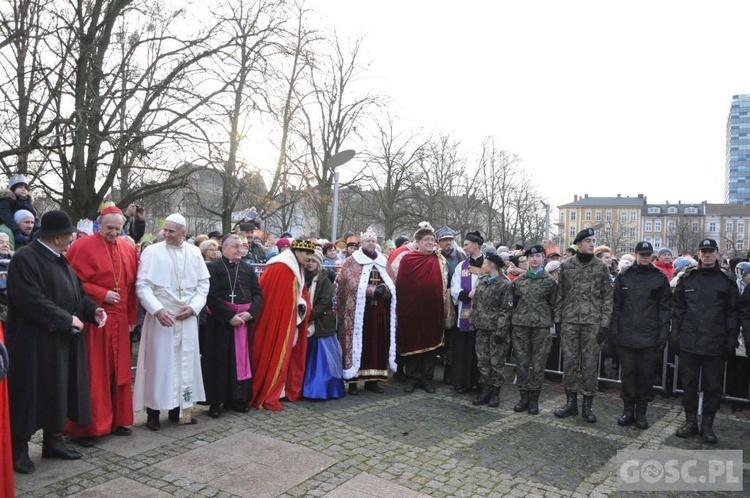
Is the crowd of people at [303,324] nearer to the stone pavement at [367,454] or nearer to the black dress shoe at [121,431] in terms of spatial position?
the black dress shoe at [121,431]

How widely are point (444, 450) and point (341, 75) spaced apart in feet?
81.6

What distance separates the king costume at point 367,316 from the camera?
727 cm

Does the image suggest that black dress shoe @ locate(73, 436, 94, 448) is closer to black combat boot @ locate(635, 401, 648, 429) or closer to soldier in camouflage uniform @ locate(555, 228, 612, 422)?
soldier in camouflage uniform @ locate(555, 228, 612, 422)

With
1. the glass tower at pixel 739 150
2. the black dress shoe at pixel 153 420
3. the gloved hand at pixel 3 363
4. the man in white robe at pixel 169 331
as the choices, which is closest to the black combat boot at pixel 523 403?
the man in white robe at pixel 169 331

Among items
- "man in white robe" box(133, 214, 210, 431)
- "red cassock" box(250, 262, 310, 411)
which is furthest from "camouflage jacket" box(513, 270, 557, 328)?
"man in white robe" box(133, 214, 210, 431)

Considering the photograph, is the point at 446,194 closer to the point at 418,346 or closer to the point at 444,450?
the point at 418,346

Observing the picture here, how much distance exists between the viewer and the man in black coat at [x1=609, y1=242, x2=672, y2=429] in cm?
612

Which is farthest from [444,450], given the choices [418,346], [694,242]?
[694,242]

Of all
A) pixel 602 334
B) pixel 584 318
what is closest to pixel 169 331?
pixel 584 318

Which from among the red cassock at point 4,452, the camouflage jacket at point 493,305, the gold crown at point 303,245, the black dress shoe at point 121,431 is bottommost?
the black dress shoe at point 121,431

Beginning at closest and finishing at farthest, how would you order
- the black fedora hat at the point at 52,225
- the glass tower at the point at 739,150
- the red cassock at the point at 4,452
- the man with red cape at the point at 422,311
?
the red cassock at the point at 4,452 → the black fedora hat at the point at 52,225 → the man with red cape at the point at 422,311 → the glass tower at the point at 739,150

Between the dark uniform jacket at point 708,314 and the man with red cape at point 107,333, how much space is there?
5612mm

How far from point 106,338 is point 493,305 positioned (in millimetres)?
4208

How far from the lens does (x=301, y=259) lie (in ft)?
22.1
